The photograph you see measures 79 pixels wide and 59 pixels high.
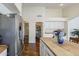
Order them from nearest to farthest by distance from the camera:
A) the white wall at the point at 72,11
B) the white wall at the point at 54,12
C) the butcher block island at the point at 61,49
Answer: the butcher block island at the point at 61,49 < the white wall at the point at 72,11 < the white wall at the point at 54,12

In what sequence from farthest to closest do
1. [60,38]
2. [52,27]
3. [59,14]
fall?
1. [59,14]
2. [52,27]
3. [60,38]

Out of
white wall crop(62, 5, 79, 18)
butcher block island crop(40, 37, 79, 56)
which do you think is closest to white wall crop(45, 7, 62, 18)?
white wall crop(62, 5, 79, 18)

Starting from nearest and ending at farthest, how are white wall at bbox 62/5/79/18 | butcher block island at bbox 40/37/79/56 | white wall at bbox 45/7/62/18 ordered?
butcher block island at bbox 40/37/79/56 < white wall at bbox 62/5/79/18 < white wall at bbox 45/7/62/18

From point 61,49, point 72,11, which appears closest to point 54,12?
point 72,11

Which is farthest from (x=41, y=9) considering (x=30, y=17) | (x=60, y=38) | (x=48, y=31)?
(x=60, y=38)

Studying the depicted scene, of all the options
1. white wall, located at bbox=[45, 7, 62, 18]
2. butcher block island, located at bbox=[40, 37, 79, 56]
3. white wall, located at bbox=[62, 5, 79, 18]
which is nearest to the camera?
butcher block island, located at bbox=[40, 37, 79, 56]

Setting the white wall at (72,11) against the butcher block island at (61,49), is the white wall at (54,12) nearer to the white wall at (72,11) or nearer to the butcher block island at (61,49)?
the white wall at (72,11)

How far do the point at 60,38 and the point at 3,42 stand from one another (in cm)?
212

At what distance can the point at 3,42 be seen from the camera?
4793 mm

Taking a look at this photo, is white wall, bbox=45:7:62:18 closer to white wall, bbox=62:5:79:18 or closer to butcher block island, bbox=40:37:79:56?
white wall, bbox=62:5:79:18

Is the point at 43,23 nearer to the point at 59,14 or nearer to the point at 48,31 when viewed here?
the point at 48,31

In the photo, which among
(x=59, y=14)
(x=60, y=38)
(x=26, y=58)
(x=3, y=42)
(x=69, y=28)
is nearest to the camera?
(x=26, y=58)

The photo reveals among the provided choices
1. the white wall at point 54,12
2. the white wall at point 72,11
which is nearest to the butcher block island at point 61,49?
the white wall at point 72,11

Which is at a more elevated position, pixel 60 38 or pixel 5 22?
pixel 5 22
